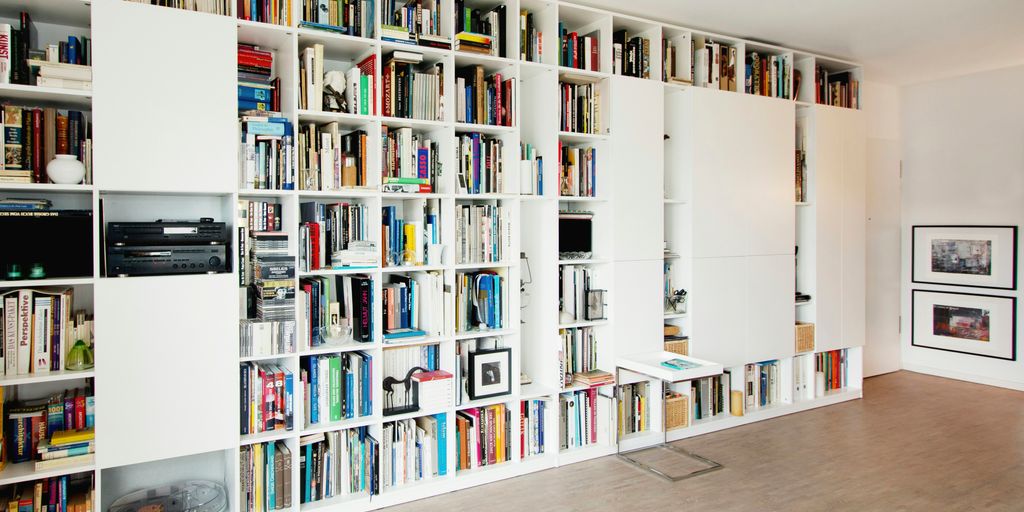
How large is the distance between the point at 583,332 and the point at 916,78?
15.3 feet

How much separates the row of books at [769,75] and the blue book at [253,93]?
372cm

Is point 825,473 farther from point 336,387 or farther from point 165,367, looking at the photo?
point 165,367

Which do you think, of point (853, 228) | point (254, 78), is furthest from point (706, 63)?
point (254, 78)

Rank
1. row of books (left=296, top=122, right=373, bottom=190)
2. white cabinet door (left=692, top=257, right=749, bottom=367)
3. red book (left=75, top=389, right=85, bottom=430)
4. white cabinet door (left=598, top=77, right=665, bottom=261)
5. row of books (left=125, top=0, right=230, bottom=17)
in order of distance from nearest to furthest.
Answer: red book (left=75, top=389, right=85, bottom=430), row of books (left=125, top=0, right=230, bottom=17), row of books (left=296, top=122, right=373, bottom=190), white cabinet door (left=598, top=77, right=665, bottom=261), white cabinet door (left=692, top=257, right=749, bottom=367)

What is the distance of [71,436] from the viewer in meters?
2.93

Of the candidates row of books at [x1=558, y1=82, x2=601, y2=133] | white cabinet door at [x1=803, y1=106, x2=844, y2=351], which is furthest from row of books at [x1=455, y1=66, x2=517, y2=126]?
white cabinet door at [x1=803, y1=106, x2=844, y2=351]

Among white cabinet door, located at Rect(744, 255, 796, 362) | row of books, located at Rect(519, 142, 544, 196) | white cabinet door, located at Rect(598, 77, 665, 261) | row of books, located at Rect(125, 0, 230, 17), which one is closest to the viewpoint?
row of books, located at Rect(125, 0, 230, 17)

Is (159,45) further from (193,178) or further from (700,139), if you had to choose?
(700,139)

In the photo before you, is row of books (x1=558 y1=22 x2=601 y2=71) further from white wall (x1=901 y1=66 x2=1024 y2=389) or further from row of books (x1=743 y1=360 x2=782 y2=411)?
white wall (x1=901 y1=66 x2=1024 y2=389)

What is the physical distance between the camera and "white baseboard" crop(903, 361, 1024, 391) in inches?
239

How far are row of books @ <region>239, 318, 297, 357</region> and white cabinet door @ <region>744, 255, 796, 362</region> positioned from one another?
3489 millimetres

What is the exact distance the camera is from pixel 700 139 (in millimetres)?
4805

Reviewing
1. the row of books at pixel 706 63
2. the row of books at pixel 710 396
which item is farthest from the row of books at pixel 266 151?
the row of books at pixel 710 396

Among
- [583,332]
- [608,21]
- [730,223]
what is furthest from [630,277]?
[608,21]
